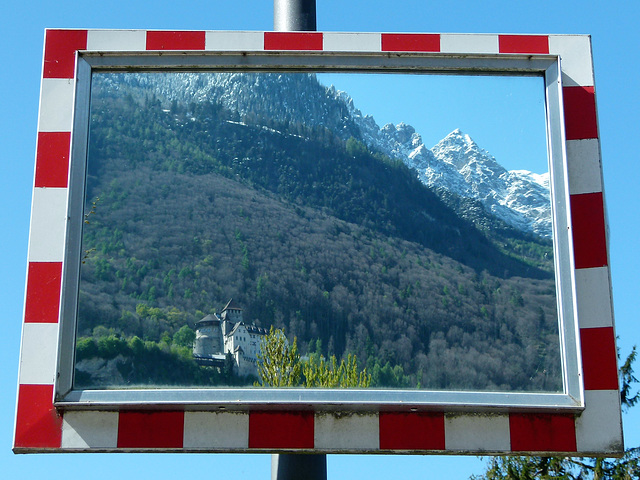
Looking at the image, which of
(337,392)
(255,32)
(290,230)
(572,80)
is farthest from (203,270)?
(572,80)

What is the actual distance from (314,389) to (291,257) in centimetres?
59

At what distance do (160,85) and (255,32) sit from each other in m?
0.46

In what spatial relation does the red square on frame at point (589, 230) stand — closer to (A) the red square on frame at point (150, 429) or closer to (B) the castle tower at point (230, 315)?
(B) the castle tower at point (230, 315)

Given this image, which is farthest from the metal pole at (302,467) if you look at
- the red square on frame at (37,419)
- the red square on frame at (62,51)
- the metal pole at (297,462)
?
the red square on frame at (62,51)

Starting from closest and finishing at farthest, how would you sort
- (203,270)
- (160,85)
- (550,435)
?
(550,435) < (203,270) < (160,85)

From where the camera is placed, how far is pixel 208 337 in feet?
11.2

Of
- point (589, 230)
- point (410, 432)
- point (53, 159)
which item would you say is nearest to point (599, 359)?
point (589, 230)

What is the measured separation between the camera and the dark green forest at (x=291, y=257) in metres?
3.39

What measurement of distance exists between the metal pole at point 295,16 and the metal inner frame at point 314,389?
0.44 m

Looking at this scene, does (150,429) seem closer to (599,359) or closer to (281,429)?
(281,429)

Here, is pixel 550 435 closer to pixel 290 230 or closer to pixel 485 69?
pixel 290 230

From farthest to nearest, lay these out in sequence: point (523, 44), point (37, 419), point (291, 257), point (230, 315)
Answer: point (523, 44), point (291, 257), point (230, 315), point (37, 419)

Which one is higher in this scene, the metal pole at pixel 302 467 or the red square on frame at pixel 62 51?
the red square on frame at pixel 62 51

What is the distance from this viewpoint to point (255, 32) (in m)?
3.70
